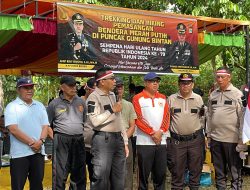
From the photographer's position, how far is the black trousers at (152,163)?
17.0ft

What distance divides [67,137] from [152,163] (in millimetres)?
1191

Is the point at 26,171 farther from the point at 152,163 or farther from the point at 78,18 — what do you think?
the point at 78,18

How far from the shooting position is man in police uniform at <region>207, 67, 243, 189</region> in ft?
17.6

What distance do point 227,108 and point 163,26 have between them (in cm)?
250

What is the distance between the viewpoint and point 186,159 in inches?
212

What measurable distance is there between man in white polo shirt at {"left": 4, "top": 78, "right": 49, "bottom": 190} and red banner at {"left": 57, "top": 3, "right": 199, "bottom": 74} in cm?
155

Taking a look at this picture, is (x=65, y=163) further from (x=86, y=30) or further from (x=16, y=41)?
(x=16, y=41)

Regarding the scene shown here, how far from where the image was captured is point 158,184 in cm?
527

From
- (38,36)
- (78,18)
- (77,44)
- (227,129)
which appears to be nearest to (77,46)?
(77,44)

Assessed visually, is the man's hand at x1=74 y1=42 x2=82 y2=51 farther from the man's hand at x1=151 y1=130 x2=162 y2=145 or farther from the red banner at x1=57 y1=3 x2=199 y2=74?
the man's hand at x1=151 y1=130 x2=162 y2=145

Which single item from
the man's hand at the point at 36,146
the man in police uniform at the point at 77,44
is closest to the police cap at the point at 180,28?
the man in police uniform at the point at 77,44

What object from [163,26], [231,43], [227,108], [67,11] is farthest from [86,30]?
[231,43]

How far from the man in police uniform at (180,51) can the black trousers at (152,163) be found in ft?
8.40

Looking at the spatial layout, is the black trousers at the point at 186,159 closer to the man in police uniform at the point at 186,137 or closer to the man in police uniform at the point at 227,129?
the man in police uniform at the point at 186,137
